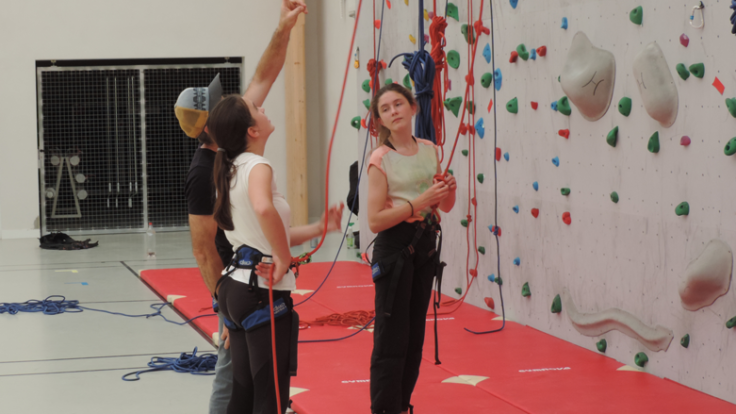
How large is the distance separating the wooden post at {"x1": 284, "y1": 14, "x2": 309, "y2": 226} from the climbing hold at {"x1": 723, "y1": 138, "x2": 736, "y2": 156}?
6693mm

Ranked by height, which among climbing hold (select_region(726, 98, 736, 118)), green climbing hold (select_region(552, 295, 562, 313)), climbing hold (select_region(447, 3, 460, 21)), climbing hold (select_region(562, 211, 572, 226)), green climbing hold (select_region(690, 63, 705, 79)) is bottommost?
green climbing hold (select_region(552, 295, 562, 313))

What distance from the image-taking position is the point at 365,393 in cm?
328

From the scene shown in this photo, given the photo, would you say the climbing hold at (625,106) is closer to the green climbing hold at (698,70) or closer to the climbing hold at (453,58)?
the green climbing hold at (698,70)

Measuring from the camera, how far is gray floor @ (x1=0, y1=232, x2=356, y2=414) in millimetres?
3355

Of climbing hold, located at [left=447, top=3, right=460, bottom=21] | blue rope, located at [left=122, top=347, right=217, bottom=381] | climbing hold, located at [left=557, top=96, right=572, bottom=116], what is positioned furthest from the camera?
climbing hold, located at [left=447, top=3, right=460, bottom=21]

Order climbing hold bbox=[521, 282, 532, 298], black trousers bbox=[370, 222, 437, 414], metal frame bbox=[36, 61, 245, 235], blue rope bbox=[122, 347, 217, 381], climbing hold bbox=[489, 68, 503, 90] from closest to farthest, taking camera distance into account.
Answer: black trousers bbox=[370, 222, 437, 414] → blue rope bbox=[122, 347, 217, 381] → climbing hold bbox=[521, 282, 532, 298] → climbing hold bbox=[489, 68, 503, 90] → metal frame bbox=[36, 61, 245, 235]

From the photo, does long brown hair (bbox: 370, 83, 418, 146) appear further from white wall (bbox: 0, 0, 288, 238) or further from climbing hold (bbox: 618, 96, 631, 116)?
white wall (bbox: 0, 0, 288, 238)

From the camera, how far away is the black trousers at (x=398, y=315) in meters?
2.74

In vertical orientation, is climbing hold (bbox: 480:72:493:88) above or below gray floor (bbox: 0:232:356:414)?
above

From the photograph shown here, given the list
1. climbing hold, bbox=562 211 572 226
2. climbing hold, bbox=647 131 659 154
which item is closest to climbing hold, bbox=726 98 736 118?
climbing hold, bbox=647 131 659 154

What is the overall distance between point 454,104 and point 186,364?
2313mm

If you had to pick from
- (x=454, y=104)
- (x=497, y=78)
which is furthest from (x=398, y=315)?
(x=454, y=104)

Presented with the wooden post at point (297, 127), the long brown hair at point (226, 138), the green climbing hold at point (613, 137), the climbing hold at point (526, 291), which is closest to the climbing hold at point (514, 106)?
the green climbing hold at point (613, 137)

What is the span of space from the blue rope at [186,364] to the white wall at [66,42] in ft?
19.7
